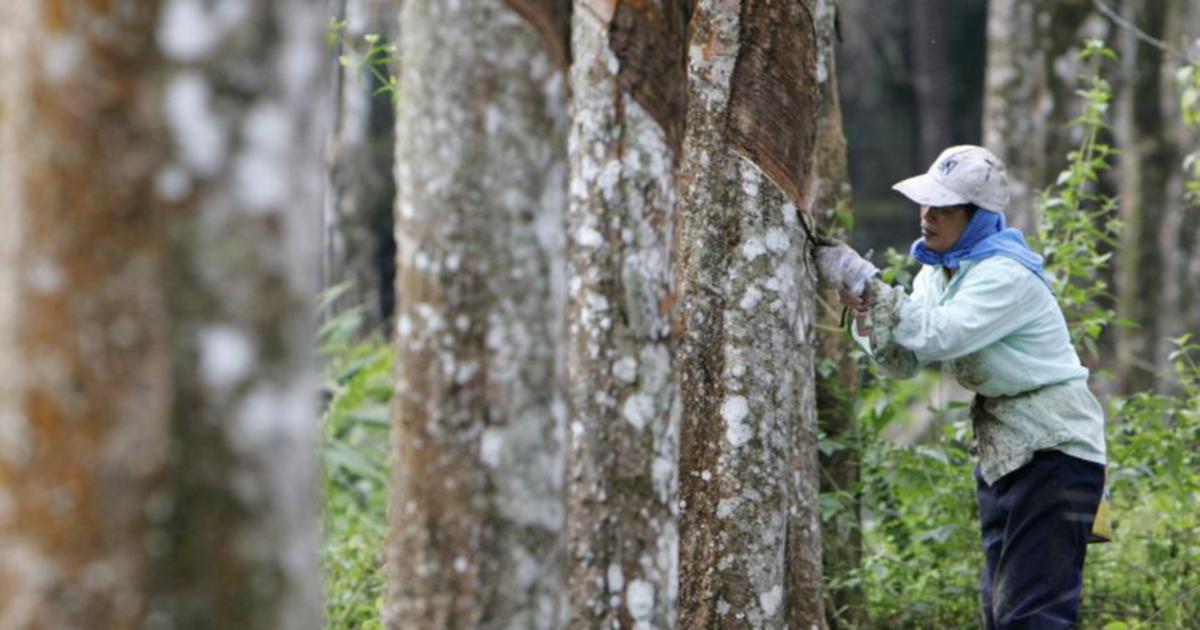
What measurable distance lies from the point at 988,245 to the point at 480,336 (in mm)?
2747

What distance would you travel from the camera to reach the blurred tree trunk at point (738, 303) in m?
5.42

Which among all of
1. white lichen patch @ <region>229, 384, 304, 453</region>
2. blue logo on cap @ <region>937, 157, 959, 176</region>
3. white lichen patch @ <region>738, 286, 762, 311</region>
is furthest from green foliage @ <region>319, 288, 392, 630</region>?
white lichen patch @ <region>229, 384, 304, 453</region>

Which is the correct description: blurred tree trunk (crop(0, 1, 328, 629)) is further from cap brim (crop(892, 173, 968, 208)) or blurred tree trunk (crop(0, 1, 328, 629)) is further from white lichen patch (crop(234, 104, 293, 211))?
cap brim (crop(892, 173, 968, 208))

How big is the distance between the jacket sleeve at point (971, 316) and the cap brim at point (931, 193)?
260 mm

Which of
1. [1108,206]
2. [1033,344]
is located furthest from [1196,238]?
[1033,344]

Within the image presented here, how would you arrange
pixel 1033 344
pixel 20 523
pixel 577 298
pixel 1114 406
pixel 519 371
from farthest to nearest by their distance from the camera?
pixel 1114 406
pixel 1033 344
pixel 577 298
pixel 519 371
pixel 20 523

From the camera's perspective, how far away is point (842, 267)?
578cm

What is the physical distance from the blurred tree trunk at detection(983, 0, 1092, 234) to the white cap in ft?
22.8

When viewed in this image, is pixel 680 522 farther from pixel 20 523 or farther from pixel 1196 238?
pixel 1196 238

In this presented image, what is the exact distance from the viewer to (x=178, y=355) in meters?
2.54

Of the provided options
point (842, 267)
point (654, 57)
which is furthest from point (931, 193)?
point (654, 57)

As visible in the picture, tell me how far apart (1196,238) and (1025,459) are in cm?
1178

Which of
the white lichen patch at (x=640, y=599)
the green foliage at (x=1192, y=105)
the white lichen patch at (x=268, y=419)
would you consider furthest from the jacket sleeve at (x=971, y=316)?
the white lichen patch at (x=268, y=419)

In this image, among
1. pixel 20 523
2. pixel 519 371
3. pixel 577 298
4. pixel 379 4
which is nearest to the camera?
pixel 20 523
